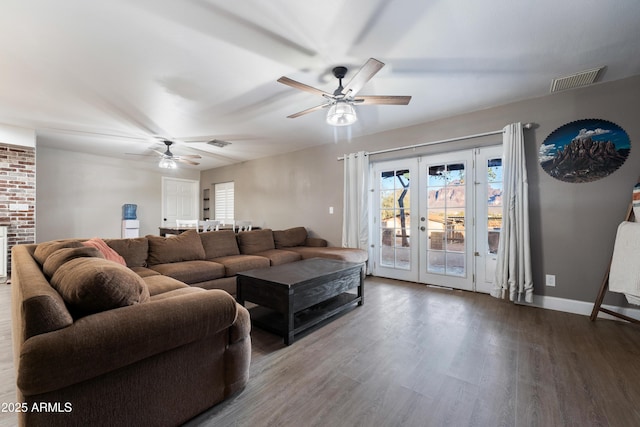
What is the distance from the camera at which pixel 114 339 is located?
1067 millimetres

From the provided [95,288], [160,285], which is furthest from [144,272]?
[95,288]

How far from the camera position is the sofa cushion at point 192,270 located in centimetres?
292

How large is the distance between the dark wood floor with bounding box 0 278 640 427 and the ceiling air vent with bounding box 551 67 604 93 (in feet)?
8.12

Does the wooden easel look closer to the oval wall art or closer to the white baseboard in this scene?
the white baseboard

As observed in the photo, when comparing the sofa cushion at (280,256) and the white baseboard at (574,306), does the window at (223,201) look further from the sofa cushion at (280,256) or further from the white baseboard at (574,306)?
the white baseboard at (574,306)

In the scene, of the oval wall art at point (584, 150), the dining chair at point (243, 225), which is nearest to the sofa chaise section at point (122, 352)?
the oval wall art at point (584, 150)

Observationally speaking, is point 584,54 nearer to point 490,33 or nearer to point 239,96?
point 490,33

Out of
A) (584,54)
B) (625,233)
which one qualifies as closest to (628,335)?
(625,233)

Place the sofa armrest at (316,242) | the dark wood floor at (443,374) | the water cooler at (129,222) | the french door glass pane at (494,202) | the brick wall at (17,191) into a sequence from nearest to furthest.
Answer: the dark wood floor at (443,374)
the french door glass pane at (494,202)
the brick wall at (17,191)
the sofa armrest at (316,242)
the water cooler at (129,222)

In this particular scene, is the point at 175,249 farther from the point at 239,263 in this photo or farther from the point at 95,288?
the point at 95,288

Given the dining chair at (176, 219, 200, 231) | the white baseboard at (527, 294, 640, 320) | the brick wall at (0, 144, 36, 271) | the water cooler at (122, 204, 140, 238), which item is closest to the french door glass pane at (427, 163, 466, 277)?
the white baseboard at (527, 294, 640, 320)

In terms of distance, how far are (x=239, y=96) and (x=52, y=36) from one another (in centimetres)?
157

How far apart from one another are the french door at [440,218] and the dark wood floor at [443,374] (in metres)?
1.08

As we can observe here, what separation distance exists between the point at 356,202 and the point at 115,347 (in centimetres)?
386
